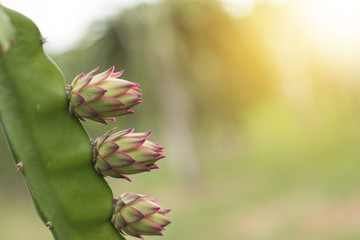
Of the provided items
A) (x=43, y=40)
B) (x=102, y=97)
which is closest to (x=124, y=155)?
(x=102, y=97)

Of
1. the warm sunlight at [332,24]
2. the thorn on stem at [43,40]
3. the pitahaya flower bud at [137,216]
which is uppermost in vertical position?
the warm sunlight at [332,24]

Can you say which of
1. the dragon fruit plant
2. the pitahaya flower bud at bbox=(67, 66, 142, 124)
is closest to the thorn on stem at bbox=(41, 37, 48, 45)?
the dragon fruit plant

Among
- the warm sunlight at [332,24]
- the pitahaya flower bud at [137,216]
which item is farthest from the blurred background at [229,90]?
the pitahaya flower bud at [137,216]

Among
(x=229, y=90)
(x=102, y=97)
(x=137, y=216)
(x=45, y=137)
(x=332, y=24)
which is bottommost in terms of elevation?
(x=137, y=216)

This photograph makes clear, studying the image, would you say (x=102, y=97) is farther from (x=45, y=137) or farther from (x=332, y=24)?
(x=332, y=24)

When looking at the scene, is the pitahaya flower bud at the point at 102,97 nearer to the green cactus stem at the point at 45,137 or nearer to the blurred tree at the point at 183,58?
the green cactus stem at the point at 45,137

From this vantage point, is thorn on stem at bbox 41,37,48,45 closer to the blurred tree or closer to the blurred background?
the blurred background

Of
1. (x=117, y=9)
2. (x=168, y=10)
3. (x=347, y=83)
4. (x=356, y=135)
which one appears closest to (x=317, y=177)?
(x=347, y=83)
